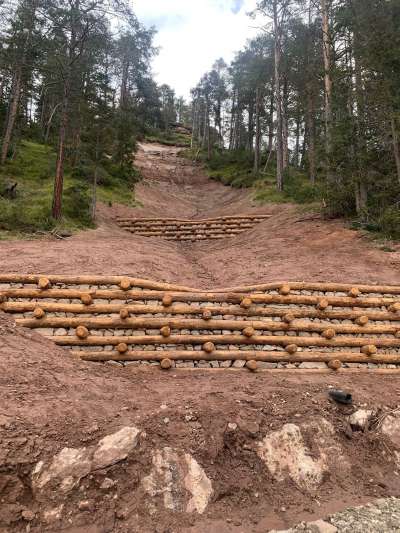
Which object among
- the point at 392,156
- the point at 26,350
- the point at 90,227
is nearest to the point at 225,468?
the point at 26,350

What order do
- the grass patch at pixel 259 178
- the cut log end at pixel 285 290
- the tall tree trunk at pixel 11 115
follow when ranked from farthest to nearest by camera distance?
the tall tree trunk at pixel 11 115, the grass patch at pixel 259 178, the cut log end at pixel 285 290

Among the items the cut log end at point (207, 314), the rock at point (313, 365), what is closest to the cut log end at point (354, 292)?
the rock at point (313, 365)

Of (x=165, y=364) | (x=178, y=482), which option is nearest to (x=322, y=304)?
(x=165, y=364)

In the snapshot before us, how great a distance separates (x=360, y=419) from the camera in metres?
5.98

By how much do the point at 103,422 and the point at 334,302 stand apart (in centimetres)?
630

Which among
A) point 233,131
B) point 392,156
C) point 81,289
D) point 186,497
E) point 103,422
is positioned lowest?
point 186,497

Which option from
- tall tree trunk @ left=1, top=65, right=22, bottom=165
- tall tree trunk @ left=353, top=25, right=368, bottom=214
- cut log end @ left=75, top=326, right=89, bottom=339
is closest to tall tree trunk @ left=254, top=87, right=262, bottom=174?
tall tree trunk @ left=353, top=25, right=368, bottom=214

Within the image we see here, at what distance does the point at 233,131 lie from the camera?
158 ft

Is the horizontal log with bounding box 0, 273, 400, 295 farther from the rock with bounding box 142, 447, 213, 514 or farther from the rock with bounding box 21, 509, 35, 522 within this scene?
the rock with bounding box 21, 509, 35, 522

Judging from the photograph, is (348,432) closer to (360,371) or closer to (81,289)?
(360,371)

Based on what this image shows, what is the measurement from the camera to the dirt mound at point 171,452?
4.20 meters

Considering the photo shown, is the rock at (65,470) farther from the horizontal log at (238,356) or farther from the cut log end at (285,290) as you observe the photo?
the cut log end at (285,290)

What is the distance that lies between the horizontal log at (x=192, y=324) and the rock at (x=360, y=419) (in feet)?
7.99

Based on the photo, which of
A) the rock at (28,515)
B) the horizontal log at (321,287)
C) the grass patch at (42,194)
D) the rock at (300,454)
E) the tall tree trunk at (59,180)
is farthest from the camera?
the tall tree trunk at (59,180)
